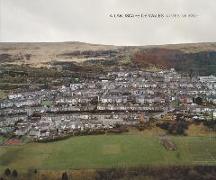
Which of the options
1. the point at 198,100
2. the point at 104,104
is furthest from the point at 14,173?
the point at 198,100

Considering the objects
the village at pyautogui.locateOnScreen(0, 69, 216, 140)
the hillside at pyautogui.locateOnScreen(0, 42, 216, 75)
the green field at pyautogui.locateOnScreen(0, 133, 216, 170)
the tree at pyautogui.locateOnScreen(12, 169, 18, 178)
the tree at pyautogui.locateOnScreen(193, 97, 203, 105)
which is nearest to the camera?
the tree at pyautogui.locateOnScreen(12, 169, 18, 178)

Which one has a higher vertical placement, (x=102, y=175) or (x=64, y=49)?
(x=64, y=49)

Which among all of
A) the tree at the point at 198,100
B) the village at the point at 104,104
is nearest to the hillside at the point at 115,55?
the village at the point at 104,104

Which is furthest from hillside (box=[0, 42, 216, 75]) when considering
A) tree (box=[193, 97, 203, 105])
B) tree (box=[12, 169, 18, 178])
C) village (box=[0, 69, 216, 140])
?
tree (box=[12, 169, 18, 178])

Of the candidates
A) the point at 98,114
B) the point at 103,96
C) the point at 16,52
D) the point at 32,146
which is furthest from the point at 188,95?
Answer: the point at 16,52

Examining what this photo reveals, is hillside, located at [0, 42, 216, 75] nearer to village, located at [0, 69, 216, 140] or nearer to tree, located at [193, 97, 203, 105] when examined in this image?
village, located at [0, 69, 216, 140]

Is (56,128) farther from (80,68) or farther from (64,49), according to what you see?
(64,49)

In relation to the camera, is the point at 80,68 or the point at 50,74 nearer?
the point at 50,74
